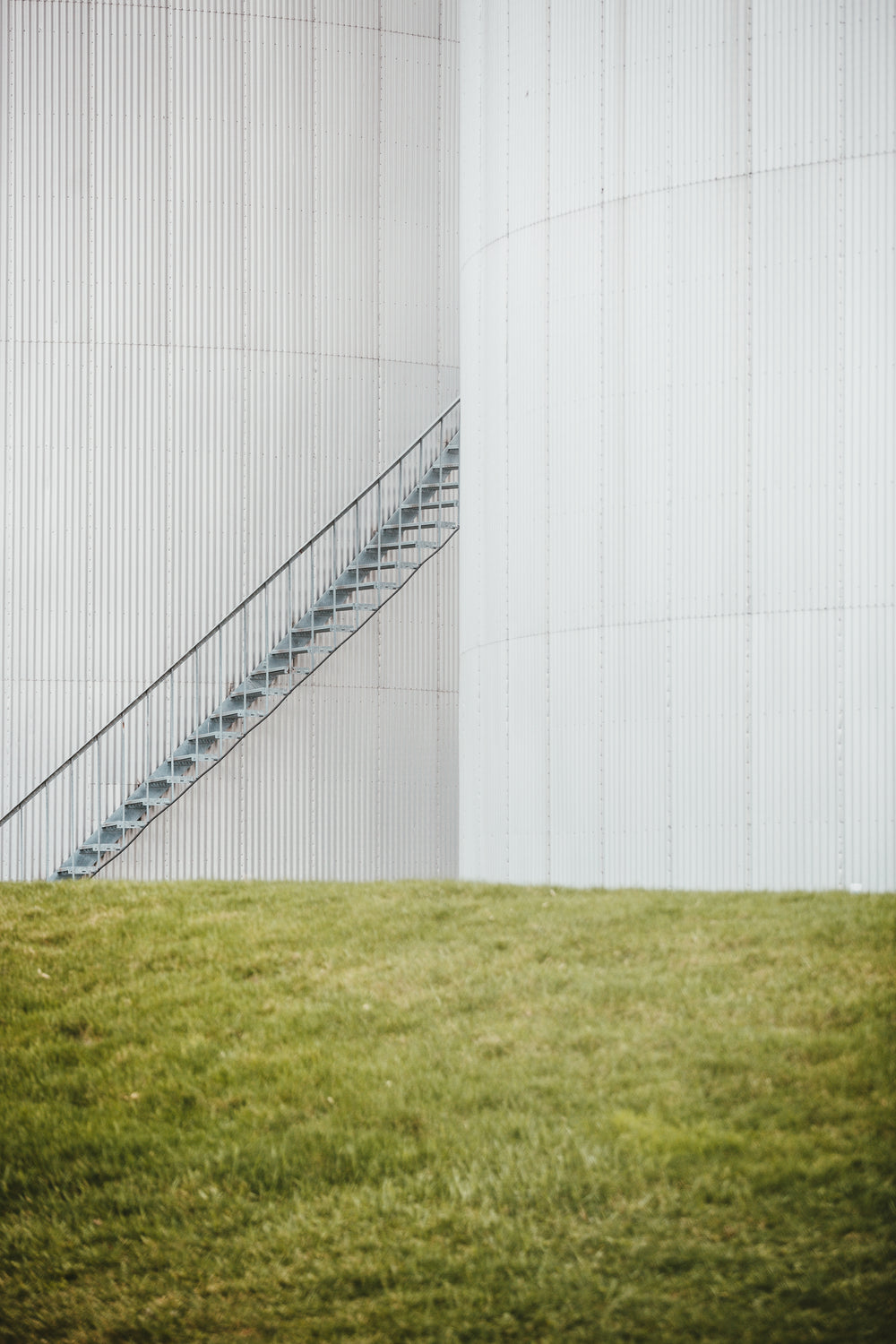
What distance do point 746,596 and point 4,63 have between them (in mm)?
14256

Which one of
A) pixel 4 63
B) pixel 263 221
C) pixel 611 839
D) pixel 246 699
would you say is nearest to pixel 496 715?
pixel 611 839

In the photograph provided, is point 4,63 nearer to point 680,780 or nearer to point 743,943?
point 680,780

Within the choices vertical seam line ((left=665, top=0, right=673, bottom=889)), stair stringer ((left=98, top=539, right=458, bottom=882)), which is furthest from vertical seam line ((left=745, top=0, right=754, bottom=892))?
stair stringer ((left=98, top=539, right=458, bottom=882))

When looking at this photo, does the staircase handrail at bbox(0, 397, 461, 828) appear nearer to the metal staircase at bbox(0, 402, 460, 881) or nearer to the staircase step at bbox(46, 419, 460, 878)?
the metal staircase at bbox(0, 402, 460, 881)

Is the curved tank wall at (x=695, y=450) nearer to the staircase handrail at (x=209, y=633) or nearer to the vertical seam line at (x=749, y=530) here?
the vertical seam line at (x=749, y=530)

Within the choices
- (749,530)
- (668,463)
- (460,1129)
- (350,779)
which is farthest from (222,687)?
(460,1129)

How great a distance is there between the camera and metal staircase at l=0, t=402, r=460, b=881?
21359mm

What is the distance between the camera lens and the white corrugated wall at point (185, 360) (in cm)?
2198

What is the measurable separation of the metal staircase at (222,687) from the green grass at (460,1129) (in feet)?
32.7

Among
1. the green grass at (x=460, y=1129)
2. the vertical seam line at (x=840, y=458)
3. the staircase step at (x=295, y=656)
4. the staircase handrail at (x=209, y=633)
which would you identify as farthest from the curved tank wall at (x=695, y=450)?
the staircase step at (x=295, y=656)

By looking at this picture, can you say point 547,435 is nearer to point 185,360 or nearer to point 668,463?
point 668,463

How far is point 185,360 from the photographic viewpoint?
880 inches

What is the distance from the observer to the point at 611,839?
15438mm

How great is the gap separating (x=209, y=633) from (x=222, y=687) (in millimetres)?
1523
